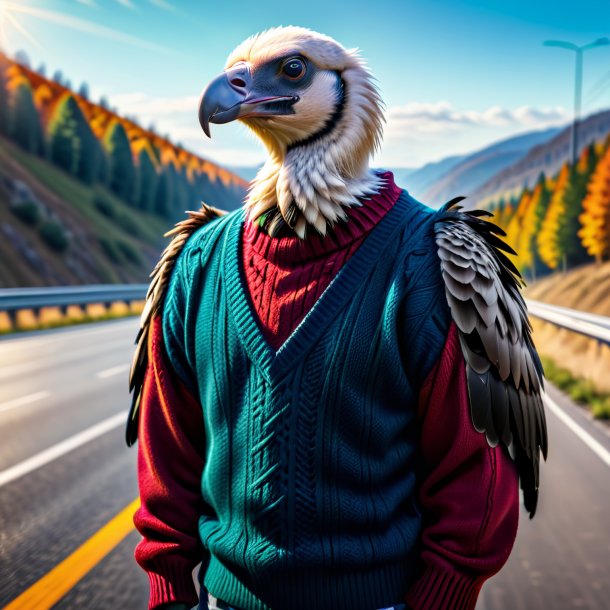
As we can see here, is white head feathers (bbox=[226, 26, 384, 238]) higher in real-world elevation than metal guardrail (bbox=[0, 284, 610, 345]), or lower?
higher

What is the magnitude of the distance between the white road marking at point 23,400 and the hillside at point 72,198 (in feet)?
75.0

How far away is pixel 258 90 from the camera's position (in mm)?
1506

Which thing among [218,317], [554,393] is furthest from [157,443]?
[554,393]

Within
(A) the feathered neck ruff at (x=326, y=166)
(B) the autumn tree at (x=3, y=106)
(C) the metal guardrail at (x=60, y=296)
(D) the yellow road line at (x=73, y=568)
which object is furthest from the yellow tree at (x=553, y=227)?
(B) the autumn tree at (x=3, y=106)

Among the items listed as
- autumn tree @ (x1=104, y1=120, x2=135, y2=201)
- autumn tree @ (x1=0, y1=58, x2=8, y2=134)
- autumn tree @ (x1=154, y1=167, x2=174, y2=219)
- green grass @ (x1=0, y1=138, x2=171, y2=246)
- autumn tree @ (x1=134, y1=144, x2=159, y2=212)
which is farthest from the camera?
autumn tree @ (x1=154, y1=167, x2=174, y2=219)

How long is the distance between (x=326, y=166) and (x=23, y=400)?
24.8 ft

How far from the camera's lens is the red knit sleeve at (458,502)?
1407mm

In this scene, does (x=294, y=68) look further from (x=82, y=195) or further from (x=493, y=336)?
(x=82, y=195)

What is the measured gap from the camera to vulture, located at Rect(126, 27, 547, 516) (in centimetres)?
142

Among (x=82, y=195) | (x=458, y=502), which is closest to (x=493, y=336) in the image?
(x=458, y=502)

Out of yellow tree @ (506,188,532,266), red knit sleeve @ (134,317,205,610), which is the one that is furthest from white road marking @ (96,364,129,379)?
yellow tree @ (506,188,532,266)

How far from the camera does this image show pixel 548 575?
3744 mm

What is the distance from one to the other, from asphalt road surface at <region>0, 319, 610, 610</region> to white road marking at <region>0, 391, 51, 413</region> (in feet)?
0.04

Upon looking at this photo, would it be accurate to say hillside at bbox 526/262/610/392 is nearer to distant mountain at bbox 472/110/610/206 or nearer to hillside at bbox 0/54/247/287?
hillside at bbox 0/54/247/287
